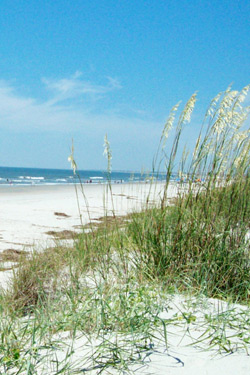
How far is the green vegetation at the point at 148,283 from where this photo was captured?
5.96ft

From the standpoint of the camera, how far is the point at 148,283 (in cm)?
279

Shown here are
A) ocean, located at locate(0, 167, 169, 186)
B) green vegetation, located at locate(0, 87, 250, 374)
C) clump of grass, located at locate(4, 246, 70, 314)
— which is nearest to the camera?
green vegetation, located at locate(0, 87, 250, 374)

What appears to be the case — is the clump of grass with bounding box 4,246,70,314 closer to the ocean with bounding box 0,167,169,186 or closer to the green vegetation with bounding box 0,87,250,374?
the green vegetation with bounding box 0,87,250,374

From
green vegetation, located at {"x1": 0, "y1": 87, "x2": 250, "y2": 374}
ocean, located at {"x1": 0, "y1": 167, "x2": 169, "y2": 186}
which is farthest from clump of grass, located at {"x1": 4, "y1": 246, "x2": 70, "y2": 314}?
ocean, located at {"x1": 0, "y1": 167, "x2": 169, "y2": 186}

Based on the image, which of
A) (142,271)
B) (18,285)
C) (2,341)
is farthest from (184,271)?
(2,341)

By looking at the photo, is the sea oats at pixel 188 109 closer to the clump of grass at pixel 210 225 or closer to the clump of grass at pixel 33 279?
the clump of grass at pixel 210 225

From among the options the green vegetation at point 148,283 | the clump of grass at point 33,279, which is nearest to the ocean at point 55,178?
the green vegetation at point 148,283

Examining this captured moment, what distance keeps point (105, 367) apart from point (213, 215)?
69.3 inches

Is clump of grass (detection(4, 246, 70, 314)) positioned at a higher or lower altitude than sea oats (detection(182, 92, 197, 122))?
lower

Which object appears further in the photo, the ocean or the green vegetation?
the ocean

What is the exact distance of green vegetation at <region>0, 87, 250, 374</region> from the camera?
1815 millimetres

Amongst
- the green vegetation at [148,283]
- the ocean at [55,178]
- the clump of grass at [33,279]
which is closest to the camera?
the green vegetation at [148,283]

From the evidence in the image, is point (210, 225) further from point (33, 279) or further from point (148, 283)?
point (33, 279)

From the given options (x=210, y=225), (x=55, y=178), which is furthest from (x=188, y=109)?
(x=55, y=178)
